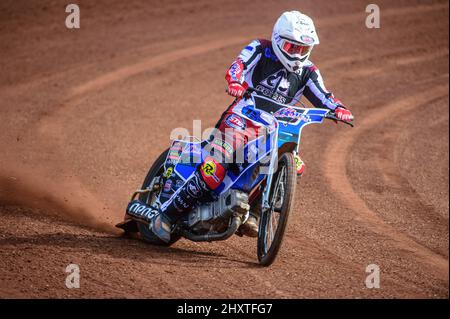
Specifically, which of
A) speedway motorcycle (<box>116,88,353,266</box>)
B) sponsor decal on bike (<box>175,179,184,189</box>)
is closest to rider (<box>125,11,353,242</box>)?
speedway motorcycle (<box>116,88,353,266</box>)

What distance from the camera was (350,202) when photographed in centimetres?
1045

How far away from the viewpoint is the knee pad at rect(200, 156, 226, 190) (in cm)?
722

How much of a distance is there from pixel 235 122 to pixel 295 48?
40.5 inches

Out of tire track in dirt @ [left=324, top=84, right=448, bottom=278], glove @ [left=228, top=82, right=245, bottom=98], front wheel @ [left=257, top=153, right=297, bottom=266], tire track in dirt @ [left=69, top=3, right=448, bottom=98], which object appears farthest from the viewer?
tire track in dirt @ [left=69, top=3, right=448, bottom=98]

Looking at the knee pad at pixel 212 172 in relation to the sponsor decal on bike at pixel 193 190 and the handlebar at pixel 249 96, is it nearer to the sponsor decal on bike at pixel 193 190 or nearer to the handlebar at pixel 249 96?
the sponsor decal on bike at pixel 193 190

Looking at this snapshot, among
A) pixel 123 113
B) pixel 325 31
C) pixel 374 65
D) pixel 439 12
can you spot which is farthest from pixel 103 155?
pixel 439 12

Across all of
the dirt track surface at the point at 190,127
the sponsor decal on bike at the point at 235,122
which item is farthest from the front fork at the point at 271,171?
the dirt track surface at the point at 190,127

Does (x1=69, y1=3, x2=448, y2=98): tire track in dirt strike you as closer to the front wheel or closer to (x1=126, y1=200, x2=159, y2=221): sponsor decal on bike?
(x1=126, y1=200, x2=159, y2=221): sponsor decal on bike

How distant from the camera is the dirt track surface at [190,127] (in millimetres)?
6844

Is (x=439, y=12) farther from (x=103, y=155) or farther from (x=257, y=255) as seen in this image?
(x=257, y=255)

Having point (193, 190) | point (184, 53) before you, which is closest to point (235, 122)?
point (193, 190)

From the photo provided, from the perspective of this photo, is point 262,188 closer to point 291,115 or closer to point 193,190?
point 193,190

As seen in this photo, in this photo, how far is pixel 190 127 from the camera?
1387 centimetres

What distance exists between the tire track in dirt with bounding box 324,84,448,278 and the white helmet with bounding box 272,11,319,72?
8.55ft
